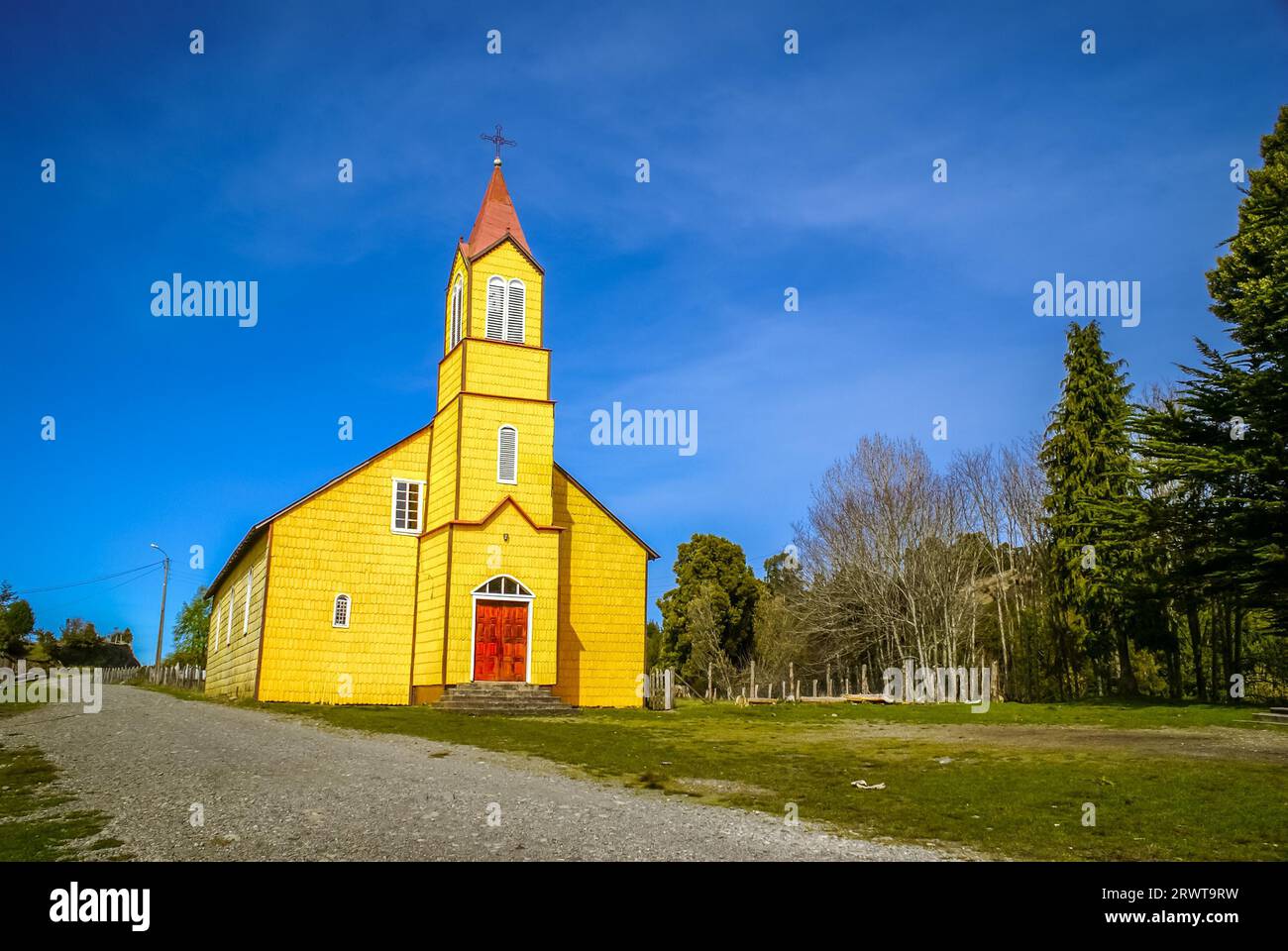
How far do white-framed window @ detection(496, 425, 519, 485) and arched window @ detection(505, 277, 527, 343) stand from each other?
3.18 meters

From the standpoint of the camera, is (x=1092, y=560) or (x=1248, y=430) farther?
(x=1092, y=560)

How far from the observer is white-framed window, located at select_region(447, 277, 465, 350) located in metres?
31.3

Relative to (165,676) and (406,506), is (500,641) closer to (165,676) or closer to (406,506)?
(406,506)

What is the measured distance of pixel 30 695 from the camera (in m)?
29.3

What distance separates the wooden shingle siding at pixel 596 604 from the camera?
100 feet

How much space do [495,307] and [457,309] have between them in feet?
6.43

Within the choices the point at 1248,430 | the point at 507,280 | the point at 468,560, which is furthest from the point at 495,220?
the point at 1248,430

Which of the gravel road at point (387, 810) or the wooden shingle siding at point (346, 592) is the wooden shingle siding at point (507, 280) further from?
the gravel road at point (387, 810)

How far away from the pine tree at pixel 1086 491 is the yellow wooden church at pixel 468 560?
17.2 m

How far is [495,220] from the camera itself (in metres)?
32.3

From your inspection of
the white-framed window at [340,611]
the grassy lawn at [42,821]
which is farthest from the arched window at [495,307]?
the grassy lawn at [42,821]

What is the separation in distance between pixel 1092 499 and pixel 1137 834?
23.0 m

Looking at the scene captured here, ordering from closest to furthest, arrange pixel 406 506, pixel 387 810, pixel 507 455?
pixel 387 810 → pixel 507 455 → pixel 406 506

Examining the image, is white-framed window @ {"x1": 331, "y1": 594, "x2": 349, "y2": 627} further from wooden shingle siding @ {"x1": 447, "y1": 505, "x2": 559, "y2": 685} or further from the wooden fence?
the wooden fence
